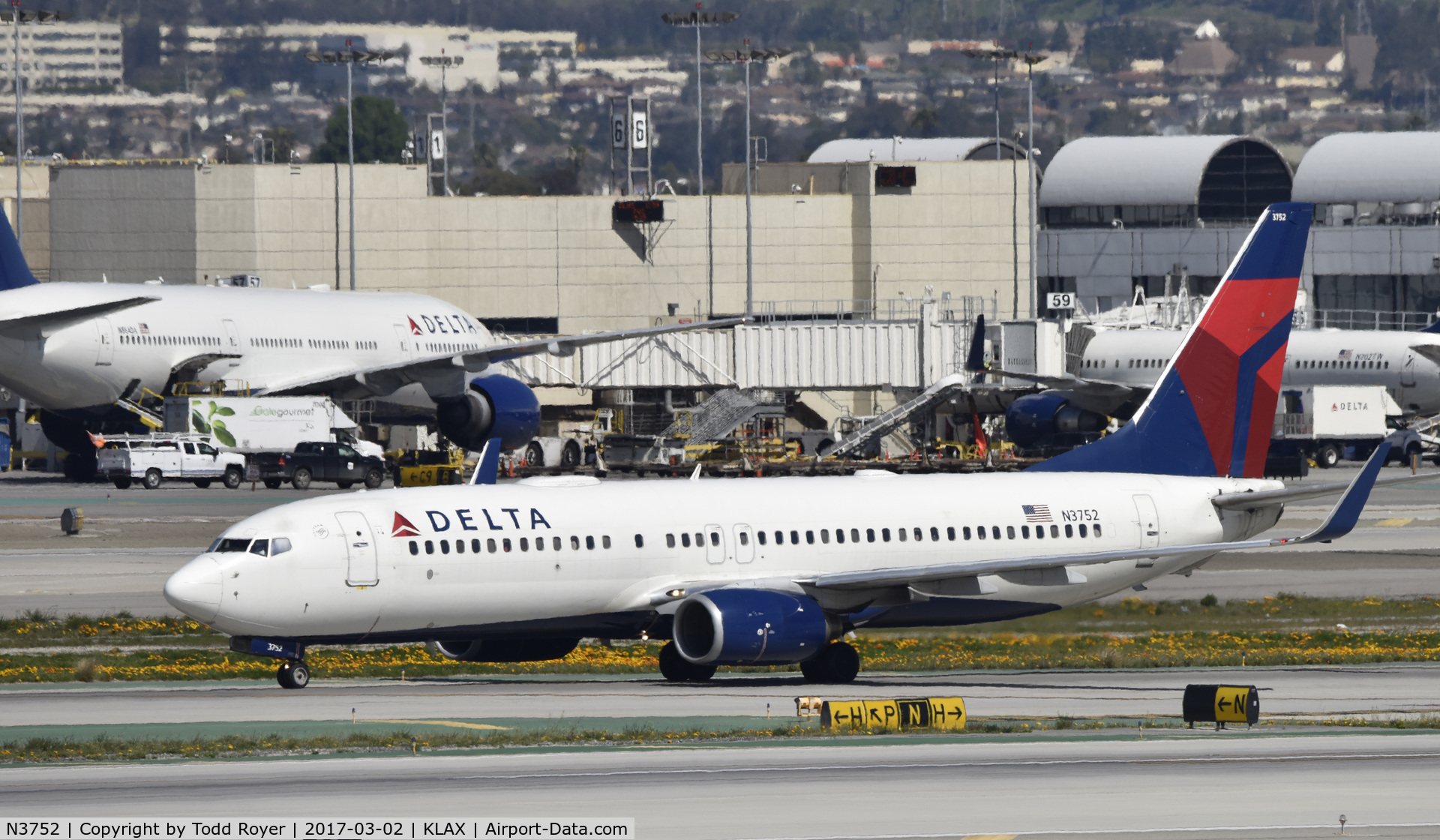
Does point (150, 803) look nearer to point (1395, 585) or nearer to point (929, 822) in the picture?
point (929, 822)

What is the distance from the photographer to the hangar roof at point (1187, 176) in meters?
150

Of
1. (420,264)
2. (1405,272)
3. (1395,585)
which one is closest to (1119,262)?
(1405,272)

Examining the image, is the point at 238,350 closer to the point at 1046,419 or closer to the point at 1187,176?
the point at 1046,419

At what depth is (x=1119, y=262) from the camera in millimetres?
149875

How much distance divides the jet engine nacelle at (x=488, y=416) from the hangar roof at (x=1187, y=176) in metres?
80.2

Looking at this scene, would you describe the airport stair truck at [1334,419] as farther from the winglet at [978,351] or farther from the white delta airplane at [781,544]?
the white delta airplane at [781,544]

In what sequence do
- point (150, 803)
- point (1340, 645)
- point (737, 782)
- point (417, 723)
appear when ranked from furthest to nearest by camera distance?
point (1340, 645) → point (417, 723) → point (737, 782) → point (150, 803)

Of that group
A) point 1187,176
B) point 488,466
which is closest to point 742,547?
point 488,466

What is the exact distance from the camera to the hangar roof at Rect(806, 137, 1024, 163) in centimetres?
16562

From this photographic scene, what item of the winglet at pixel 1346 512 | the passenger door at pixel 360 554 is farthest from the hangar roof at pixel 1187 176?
the passenger door at pixel 360 554

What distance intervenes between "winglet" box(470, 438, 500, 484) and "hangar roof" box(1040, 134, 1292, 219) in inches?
Answer: 4635

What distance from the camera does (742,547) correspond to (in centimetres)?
3384

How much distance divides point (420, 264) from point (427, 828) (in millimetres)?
117435

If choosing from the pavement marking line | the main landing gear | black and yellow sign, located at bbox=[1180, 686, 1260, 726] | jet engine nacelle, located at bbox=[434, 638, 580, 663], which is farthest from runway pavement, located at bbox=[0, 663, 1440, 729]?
black and yellow sign, located at bbox=[1180, 686, 1260, 726]
